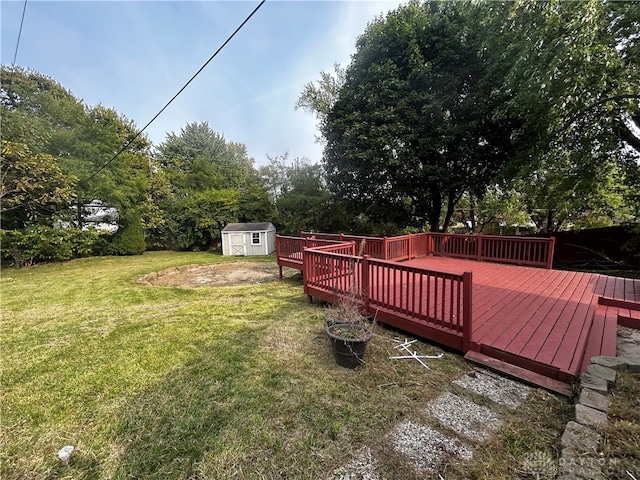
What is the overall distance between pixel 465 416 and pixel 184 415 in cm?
243

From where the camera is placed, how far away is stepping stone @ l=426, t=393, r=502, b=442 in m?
2.02

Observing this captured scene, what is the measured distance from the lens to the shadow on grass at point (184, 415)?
6.19ft

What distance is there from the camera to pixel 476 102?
26.9 ft

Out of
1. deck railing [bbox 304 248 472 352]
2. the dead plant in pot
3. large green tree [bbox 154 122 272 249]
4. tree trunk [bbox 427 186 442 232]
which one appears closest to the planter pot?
the dead plant in pot

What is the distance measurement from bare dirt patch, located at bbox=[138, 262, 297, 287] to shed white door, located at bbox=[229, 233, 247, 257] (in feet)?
10.8

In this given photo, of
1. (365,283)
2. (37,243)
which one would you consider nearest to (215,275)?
(37,243)

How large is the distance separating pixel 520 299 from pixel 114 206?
54.8 feet

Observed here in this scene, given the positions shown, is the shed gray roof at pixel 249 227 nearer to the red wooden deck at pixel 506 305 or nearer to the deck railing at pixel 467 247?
the deck railing at pixel 467 247

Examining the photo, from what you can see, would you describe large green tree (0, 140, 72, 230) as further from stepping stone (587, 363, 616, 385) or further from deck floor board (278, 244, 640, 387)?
stepping stone (587, 363, 616, 385)

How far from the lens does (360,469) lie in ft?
5.78

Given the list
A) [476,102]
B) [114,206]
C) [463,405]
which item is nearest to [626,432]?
[463,405]

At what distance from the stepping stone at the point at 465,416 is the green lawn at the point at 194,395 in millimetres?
144

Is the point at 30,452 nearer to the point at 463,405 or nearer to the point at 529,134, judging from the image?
the point at 463,405

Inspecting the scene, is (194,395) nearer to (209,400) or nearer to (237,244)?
(209,400)
